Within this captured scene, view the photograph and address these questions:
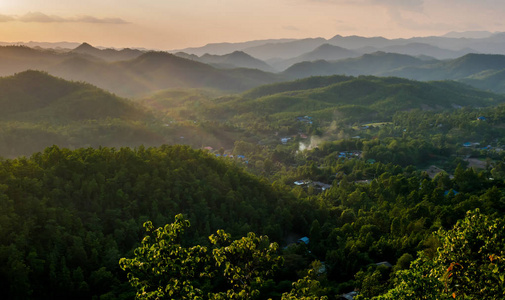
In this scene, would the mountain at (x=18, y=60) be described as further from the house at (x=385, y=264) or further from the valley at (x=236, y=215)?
the house at (x=385, y=264)

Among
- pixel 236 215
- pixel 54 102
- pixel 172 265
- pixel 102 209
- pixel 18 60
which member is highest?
pixel 18 60

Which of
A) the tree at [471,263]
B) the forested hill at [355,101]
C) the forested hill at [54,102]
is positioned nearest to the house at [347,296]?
the tree at [471,263]

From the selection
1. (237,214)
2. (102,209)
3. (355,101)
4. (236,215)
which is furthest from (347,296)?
(355,101)

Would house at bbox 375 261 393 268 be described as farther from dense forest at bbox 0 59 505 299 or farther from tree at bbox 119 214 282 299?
tree at bbox 119 214 282 299

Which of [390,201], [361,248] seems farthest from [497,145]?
[361,248]

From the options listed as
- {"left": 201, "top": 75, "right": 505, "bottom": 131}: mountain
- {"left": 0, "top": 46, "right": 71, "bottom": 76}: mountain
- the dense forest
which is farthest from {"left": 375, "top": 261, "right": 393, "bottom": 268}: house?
{"left": 0, "top": 46, "right": 71, "bottom": 76}: mountain

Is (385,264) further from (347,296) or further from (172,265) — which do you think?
(172,265)
